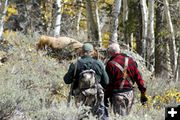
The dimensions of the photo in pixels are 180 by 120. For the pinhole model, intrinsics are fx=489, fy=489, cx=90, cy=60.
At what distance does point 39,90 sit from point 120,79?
89.4 inches

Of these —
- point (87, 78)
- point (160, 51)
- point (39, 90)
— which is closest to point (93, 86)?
point (87, 78)

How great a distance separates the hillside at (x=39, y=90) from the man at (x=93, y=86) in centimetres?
37

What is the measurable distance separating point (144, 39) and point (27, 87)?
8445mm

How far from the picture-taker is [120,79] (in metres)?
8.01

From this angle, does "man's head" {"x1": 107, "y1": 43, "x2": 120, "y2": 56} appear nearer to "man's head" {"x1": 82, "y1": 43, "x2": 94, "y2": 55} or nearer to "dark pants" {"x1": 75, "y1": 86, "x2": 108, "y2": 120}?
"man's head" {"x1": 82, "y1": 43, "x2": 94, "y2": 55}

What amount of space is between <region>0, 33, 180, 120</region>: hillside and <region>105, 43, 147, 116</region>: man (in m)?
0.26

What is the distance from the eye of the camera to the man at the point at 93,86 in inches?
309

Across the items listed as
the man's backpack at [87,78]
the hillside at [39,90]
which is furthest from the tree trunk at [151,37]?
the man's backpack at [87,78]

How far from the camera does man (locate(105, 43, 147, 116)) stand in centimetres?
798

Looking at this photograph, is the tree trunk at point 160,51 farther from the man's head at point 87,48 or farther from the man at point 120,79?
the man's head at point 87,48

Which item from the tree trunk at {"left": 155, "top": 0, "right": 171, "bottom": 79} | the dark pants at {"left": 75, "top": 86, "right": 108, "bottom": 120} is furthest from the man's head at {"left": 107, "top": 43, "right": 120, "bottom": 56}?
the tree trunk at {"left": 155, "top": 0, "right": 171, "bottom": 79}

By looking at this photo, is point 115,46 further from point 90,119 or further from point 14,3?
point 14,3

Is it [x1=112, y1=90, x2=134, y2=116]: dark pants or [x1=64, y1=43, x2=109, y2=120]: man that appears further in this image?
[x1=112, y1=90, x2=134, y2=116]: dark pants

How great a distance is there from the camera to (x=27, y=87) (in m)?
9.83
